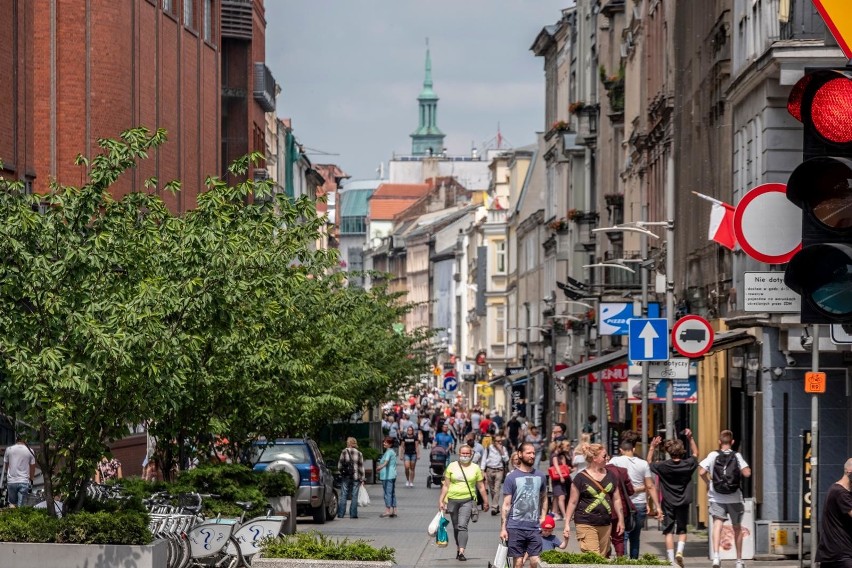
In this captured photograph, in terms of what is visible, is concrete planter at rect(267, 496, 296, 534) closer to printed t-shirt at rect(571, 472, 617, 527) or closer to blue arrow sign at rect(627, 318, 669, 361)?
blue arrow sign at rect(627, 318, 669, 361)

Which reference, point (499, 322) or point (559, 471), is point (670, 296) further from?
point (499, 322)

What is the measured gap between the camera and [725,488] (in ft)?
72.8

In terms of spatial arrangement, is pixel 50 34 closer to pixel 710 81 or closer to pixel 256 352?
pixel 710 81

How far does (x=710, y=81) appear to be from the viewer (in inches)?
1341

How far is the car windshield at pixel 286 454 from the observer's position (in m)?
33.4

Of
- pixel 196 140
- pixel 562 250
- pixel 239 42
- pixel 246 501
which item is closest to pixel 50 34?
pixel 196 140

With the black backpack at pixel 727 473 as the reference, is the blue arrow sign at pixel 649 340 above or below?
above

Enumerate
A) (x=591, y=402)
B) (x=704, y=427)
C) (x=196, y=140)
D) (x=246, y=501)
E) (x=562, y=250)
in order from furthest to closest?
(x=562, y=250)
(x=591, y=402)
(x=196, y=140)
(x=704, y=427)
(x=246, y=501)

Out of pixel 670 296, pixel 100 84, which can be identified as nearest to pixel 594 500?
pixel 670 296

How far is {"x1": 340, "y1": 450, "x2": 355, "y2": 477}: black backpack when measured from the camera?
37.8 meters

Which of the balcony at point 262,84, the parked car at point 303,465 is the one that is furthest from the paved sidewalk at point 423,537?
the balcony at point 262,84

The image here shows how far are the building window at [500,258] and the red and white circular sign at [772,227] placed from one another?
11081 cm

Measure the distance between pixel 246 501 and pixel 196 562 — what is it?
399 centimetres

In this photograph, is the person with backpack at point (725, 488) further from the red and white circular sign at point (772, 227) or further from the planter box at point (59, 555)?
the red and white circular sign at point (772, 227)
